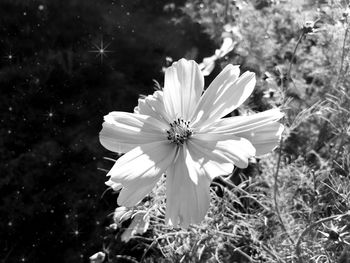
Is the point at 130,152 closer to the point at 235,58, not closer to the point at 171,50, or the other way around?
the point at 235,58

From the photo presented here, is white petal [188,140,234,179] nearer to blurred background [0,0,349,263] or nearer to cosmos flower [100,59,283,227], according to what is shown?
cosmos flower [100,59,283,227]

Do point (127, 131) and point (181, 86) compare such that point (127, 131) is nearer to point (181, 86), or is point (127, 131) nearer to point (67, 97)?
point (181, 86)

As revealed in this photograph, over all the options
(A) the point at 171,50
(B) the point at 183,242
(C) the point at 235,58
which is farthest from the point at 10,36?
(B) the point at 183,242

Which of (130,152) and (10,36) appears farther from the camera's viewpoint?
(10,36)

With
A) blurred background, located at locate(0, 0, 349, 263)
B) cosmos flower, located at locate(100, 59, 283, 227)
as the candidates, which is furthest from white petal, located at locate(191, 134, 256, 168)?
blurred background, located at locate(0, 0, 349, 263)

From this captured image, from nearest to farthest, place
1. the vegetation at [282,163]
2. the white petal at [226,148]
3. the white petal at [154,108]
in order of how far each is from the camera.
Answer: the white petal at [226,148] → the white petal at [154,108] → the vegetation at [282,163]

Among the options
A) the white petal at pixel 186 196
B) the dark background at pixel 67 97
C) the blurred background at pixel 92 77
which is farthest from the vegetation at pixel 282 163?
the white petal at pixel 186 196

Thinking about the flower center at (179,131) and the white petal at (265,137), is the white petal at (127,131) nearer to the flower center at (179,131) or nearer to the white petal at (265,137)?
the flower center at (179,131)
